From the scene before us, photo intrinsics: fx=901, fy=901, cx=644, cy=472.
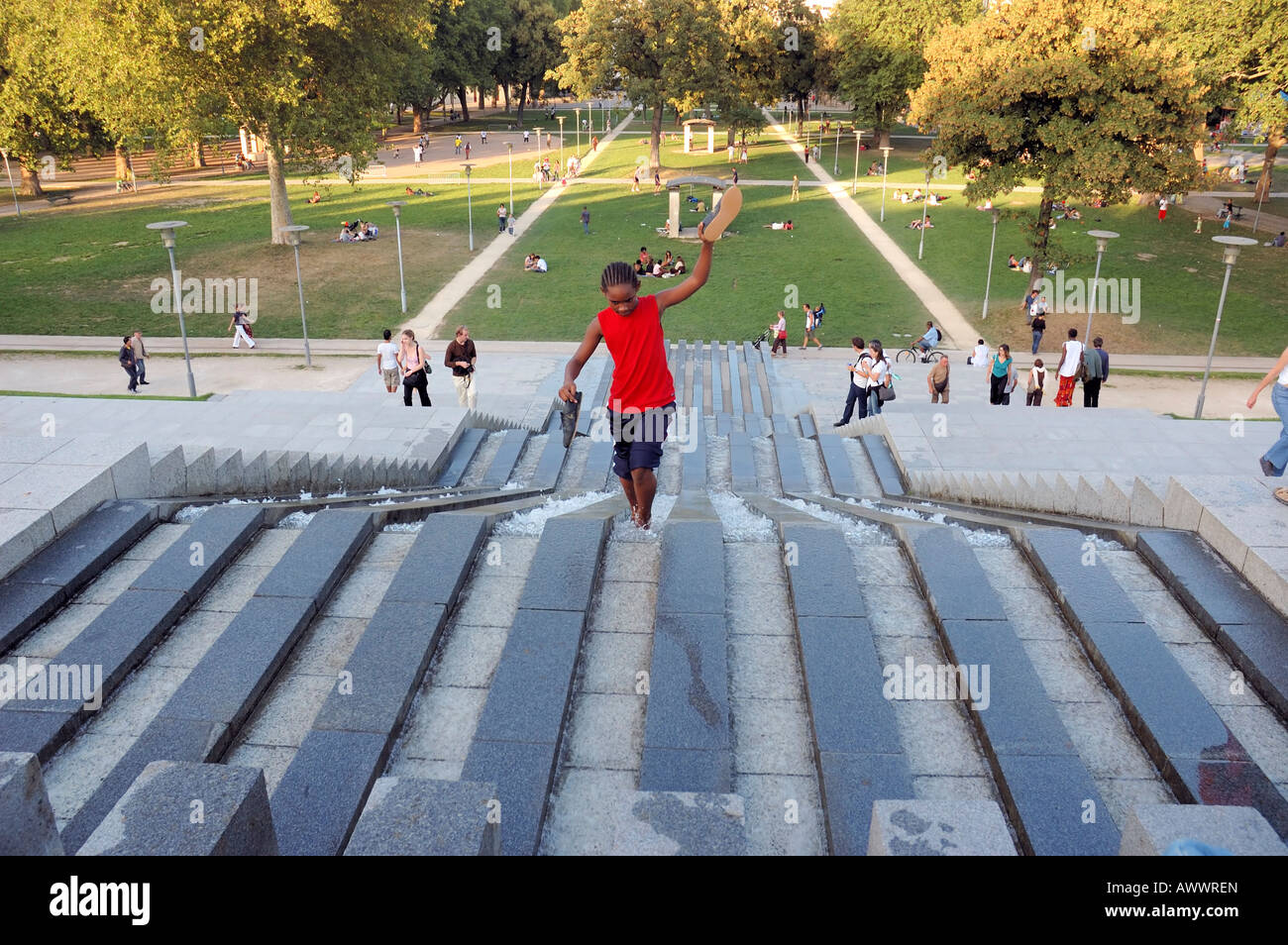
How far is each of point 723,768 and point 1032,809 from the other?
1.50 metres

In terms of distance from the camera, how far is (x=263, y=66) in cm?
2838

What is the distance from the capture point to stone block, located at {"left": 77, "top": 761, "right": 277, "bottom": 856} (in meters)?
3.38

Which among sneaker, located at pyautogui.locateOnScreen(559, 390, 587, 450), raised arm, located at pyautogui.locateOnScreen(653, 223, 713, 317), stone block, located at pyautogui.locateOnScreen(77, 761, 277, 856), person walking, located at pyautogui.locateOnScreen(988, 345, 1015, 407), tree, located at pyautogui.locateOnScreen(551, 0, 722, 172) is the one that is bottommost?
person walking, located at pyautogui.locateOnScreen(988, 345, 1015, 407)

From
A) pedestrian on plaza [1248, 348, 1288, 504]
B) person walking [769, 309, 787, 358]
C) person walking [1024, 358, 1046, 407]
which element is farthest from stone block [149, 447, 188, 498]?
person walking [769, 309, 787, 358]

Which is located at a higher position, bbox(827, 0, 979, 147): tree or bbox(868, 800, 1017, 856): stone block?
bbox(827, 0, 979, 147): tree

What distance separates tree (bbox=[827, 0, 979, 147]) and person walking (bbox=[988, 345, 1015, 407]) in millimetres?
38032

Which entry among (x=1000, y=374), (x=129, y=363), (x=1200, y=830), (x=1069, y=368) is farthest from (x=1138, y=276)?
(x=1200, y=830)

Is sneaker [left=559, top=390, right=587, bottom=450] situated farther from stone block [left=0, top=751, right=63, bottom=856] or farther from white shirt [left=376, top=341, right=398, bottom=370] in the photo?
white shirt [left=376, top=341, right=398, bottom=370]

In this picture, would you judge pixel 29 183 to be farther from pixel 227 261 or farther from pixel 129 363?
pixel 129 363

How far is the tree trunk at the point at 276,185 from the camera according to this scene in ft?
102

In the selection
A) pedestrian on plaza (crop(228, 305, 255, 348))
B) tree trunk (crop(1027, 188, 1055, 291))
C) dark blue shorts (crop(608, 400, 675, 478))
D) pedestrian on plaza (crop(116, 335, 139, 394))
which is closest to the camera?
dark blue shorts (crop(608, 400, 675, 478))

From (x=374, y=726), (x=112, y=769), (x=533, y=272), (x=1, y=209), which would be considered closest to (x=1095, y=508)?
(x=374, y=726)

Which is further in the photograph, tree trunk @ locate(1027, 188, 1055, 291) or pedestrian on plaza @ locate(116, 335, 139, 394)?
tree trunk @ locate(1027, 188, 1055, 291)
